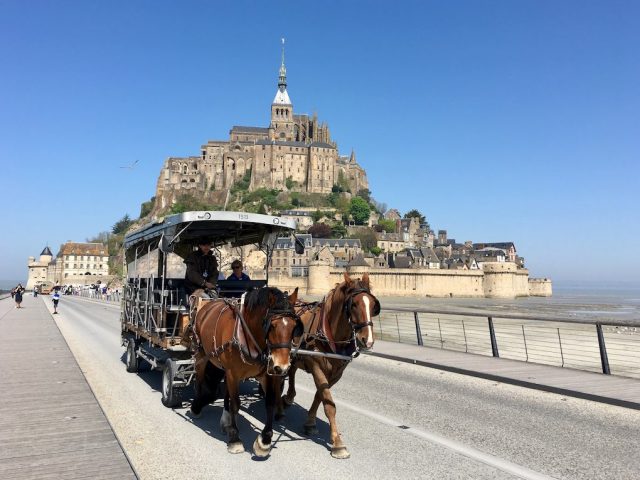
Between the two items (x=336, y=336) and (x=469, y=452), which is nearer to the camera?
(x=469, y=452)

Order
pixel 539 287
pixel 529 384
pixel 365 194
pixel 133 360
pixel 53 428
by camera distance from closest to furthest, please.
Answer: pixel 53 428 → pixel 529 384 → pixel 133 360 → pixel 539 287 → pixel 365 194

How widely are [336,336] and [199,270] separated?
349 cm

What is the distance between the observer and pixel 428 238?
154 meters

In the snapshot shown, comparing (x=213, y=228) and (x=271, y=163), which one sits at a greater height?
(x=271, y=163)

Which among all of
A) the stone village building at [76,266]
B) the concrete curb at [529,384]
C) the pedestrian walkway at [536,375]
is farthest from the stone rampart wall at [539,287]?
the concrete curb at [529,384]

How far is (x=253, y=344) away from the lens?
5.81 m

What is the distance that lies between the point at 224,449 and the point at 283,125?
16738cm

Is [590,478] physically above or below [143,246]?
below

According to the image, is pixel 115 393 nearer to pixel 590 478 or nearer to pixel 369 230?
pixel 590 478

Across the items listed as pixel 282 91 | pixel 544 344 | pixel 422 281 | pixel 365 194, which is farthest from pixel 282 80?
pixel 544 344

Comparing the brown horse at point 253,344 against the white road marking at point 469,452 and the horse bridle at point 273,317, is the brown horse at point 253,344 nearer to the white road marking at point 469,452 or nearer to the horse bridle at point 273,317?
the horse bridle at point 273,317

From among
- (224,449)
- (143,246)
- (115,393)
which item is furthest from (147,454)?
(143,246)

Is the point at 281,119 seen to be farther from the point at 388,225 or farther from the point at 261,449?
the point at 261,449

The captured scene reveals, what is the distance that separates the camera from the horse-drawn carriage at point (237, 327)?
18.9ft
